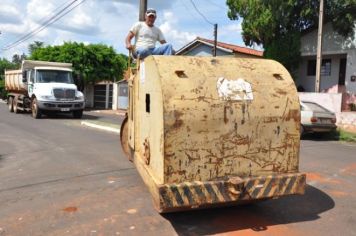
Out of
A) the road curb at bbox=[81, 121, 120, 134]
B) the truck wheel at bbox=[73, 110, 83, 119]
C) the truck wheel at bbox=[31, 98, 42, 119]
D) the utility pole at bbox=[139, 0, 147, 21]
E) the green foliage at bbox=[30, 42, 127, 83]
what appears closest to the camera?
the road curb at bbox=[81, 121, 120, 134]

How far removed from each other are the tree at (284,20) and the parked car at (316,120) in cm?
779

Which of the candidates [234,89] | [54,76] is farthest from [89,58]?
[234,89]

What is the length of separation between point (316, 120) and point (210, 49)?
54.5ft

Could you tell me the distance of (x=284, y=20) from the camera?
73.4 ft

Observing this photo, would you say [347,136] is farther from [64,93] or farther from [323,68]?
[64,93]

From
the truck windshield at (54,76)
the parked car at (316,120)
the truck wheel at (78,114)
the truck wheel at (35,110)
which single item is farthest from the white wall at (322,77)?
the truck wheel at (35,110)

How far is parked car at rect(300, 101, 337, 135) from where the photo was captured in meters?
15.0

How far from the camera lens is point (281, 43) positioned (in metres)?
23.5

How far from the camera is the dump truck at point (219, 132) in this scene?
471 cm

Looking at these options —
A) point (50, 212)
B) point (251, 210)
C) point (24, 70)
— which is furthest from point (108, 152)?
point (24, 70)

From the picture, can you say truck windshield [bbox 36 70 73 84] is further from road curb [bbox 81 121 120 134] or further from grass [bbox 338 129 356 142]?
grass [bbox 338 129 356 142]

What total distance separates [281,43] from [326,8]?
2.86m

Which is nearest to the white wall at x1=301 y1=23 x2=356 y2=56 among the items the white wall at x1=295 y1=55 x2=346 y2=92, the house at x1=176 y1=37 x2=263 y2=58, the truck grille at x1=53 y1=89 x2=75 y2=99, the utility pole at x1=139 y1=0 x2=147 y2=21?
the white wall at x1=295 y1=55 x2=346 y2=92

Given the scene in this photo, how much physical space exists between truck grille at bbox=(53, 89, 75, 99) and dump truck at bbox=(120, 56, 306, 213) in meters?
16.6
